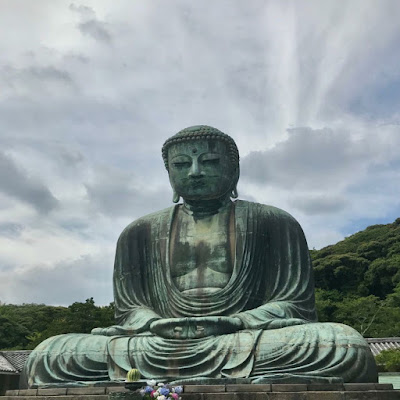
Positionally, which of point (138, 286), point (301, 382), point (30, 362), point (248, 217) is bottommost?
point (301, 382)

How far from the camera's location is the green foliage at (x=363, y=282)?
31.0m

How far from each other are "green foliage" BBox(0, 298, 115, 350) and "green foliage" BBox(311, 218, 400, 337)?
12.9 meters

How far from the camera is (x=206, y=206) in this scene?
388 inches

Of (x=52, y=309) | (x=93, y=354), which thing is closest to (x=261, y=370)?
(x=93, y=354)

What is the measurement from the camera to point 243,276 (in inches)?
348

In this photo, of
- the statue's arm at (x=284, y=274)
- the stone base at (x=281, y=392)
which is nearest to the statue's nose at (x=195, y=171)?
the statue's arm at (x=284, y=274)

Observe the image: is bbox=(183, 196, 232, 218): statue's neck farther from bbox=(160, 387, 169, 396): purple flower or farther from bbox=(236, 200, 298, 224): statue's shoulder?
bbox=(160, 387, 169, 396): purple flower

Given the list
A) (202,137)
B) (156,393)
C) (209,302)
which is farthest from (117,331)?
(202,137)

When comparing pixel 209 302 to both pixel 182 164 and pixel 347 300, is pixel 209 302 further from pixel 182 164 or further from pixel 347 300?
pixel 347 300

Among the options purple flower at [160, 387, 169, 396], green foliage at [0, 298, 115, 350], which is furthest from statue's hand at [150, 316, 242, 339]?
green foliage at [0, 298, 115, 350]

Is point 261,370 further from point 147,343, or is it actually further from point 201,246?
point 201,246

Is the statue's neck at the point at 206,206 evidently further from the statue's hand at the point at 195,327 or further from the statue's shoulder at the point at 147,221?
the statue's hand at the point at 195,327

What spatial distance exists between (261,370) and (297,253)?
2411 millimetres

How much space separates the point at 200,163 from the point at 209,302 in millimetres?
2298
